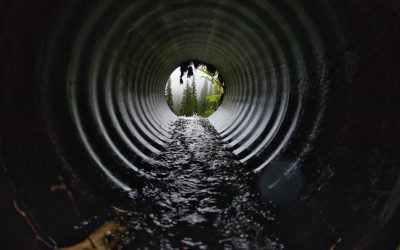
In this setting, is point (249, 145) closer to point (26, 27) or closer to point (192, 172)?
point (192, 172)

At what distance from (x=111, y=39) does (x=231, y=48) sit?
354 cm

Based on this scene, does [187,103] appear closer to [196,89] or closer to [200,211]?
[196,89]

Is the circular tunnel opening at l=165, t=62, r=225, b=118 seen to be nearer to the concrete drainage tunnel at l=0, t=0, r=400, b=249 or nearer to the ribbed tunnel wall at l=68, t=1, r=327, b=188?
the ribbed tunnel wall at l=68, t=1, r=327, b=188

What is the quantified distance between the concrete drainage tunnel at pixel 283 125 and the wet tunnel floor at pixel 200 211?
176mm

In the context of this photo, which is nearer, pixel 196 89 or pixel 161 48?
pixel 161 48

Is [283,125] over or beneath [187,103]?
over

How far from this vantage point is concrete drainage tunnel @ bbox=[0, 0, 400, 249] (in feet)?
6.77

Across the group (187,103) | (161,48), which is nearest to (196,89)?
(187,103)

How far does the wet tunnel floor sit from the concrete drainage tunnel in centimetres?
18

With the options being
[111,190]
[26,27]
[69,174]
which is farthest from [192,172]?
[26,27]

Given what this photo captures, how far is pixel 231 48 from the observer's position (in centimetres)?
666

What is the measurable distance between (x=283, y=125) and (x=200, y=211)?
126 cm

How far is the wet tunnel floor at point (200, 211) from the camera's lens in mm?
2512

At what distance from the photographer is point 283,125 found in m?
3.50
